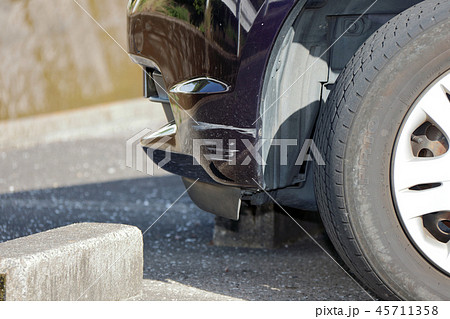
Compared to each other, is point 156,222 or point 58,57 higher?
point 58,57

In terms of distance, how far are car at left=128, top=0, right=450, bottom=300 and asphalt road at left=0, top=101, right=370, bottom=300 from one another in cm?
39

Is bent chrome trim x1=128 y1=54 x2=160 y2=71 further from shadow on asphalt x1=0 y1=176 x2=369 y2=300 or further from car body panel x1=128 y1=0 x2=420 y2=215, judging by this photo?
shadow on asphalt x1=0 y1=176 x2=369 y2=300

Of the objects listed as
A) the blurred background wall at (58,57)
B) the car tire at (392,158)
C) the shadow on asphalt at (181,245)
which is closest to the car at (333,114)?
the car tire at (392,158)

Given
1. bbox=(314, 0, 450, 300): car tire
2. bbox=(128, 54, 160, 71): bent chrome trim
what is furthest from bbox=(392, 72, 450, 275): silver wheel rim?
bbox=(128, 54, 160, 71): bent chrome trim

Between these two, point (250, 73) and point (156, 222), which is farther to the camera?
point (156, 222)

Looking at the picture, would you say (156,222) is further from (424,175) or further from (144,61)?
(424,175)

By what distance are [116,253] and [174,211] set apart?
173 cm

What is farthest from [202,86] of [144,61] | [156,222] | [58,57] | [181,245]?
[58,57]

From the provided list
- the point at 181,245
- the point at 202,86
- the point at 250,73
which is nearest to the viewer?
the point at 250,73

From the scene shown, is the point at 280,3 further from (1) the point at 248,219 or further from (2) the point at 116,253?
(1) the point at 248,219

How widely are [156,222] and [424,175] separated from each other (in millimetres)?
2075

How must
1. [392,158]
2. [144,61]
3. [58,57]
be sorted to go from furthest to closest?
1. [58,57]
2. [144,61]
3. [392,158]

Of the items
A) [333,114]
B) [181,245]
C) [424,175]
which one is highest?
[333,114]

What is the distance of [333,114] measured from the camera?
226 cm
